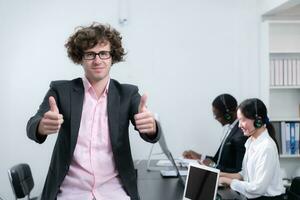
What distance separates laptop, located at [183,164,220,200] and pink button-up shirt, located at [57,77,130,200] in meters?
0.71

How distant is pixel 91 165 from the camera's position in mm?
1212

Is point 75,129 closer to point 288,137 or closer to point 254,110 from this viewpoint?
point 254,110

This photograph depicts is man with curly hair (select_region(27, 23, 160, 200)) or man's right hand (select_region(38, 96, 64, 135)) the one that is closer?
man's right hand (select_region(38, 96, 64, 135))

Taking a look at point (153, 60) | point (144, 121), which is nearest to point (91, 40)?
point (144, 121)

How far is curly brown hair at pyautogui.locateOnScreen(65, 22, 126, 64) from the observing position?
1283 mm

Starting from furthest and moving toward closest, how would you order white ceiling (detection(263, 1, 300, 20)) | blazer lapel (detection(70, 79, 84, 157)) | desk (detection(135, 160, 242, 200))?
white ceiling (detection(263, 1, 300, 20)), desk (detection(135, 160, 242, 200)), blazer lapel (detection(70, 79, 84, 157))

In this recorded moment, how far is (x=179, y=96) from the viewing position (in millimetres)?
3748

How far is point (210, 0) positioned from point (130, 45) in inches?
40.1

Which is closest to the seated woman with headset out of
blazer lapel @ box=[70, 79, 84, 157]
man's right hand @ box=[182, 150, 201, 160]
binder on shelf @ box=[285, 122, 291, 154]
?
man's right hand @ box=[182, 150, 201, 160]

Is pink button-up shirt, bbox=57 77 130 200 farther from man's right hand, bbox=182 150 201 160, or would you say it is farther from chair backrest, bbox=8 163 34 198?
man's right hand, bbox=182 150 201 160

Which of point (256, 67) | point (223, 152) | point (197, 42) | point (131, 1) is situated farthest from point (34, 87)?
point (256, 67)

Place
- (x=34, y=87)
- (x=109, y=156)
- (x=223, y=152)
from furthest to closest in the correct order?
(x=34, y=87) < (x=223, y=152) < (x=109, y=156)

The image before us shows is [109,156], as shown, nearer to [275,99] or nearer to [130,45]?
[130,45]

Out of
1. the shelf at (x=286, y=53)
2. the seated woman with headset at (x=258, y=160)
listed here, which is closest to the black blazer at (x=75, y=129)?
the seated woman with headset at (x=258, y=160)
